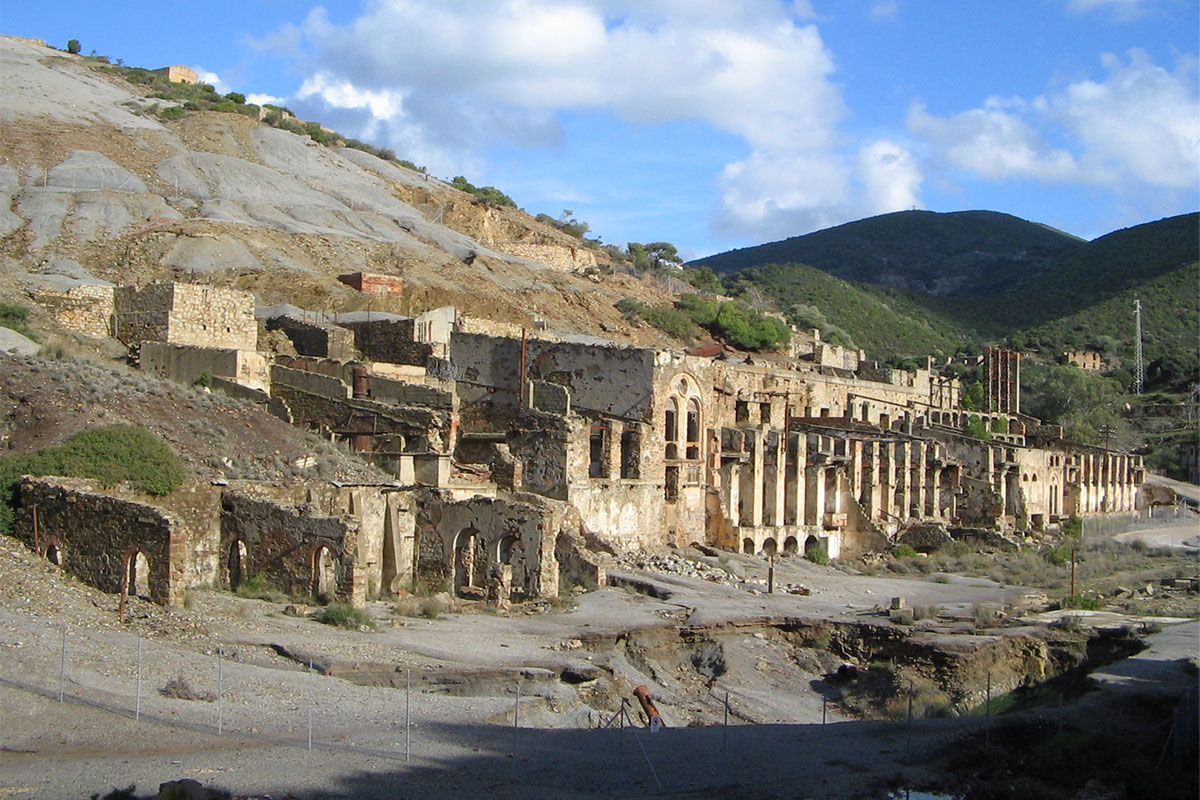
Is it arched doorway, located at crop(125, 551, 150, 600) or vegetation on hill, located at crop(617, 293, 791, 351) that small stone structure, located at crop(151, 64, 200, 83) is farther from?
arched doorway, located at crop(125, 551, 150, 600)

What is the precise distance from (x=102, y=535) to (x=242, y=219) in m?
40.1

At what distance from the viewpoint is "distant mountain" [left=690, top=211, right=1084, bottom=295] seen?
159 meters

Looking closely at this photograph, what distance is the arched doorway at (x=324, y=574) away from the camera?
22.8m

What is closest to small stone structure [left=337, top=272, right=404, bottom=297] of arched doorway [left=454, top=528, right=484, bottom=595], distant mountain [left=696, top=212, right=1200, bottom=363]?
arched doorway [left=454, top=528, right=484, bottom=595]

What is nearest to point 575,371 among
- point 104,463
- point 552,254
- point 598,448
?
point 598,448

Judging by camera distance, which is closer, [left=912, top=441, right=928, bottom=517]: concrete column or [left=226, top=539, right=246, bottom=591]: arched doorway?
[left=226, top=539, right=246, bottom=591]: arched doorway

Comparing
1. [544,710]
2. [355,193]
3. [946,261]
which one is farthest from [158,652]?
[946,261]

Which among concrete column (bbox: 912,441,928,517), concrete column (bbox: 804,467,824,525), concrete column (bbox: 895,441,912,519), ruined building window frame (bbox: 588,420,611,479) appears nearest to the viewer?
ruined building window frame (bbox: 588,420,611,479)

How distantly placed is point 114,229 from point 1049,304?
95.2m

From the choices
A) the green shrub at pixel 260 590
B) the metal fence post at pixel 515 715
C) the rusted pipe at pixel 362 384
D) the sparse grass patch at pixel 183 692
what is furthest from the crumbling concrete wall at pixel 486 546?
the sparse grass patch at pixel 183 692

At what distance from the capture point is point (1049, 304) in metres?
126

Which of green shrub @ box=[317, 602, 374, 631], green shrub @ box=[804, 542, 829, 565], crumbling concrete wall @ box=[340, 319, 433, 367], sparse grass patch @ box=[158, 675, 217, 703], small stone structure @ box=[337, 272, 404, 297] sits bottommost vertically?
green shrub @ box=[804, 542, 829, 565]

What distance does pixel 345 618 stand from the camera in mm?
21266

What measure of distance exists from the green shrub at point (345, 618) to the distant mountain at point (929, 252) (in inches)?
5272
